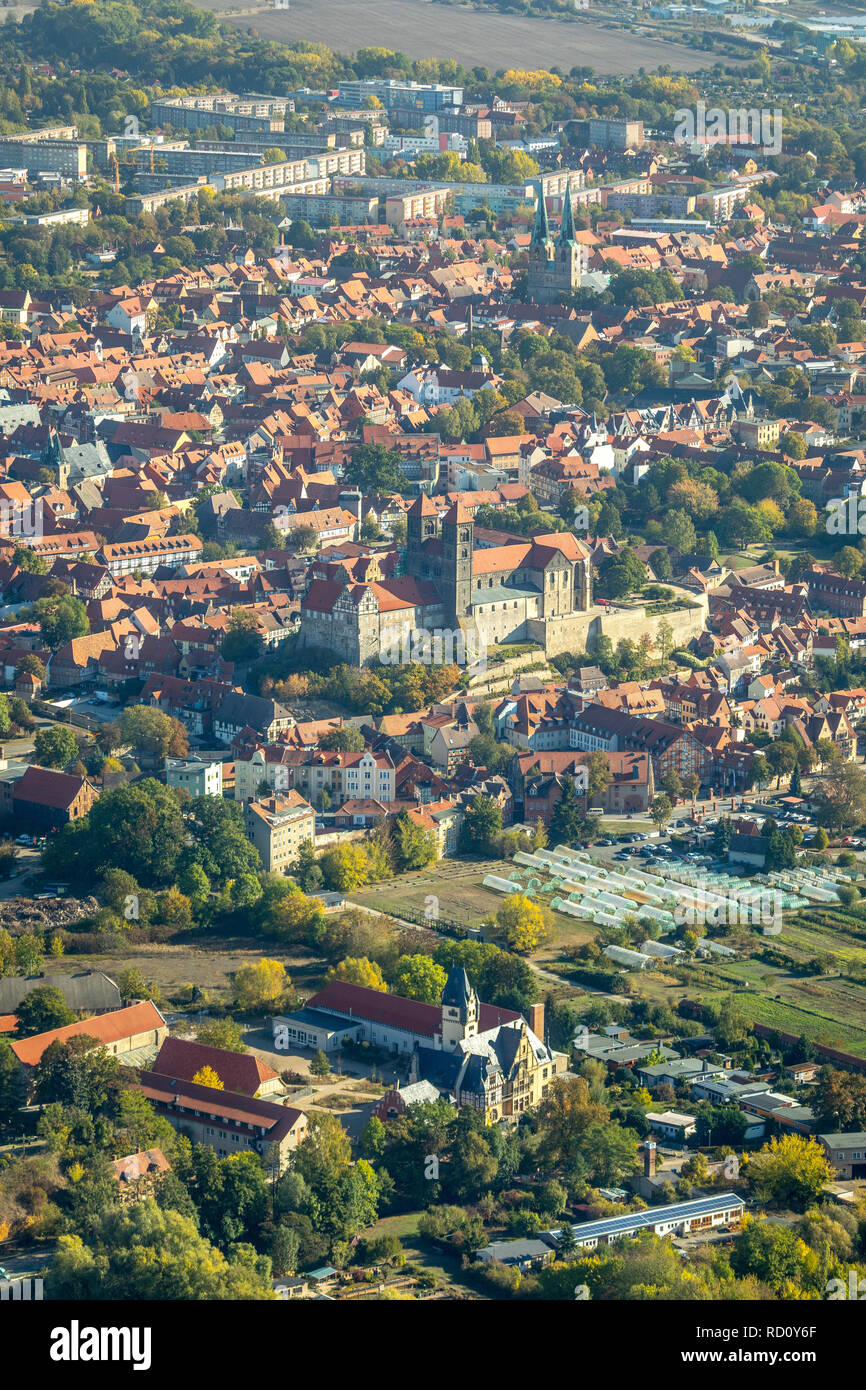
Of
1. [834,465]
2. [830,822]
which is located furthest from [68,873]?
[834,465]

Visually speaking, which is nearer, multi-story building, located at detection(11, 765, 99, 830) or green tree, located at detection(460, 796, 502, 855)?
multi-story building, located at detection(11, 765, 99, 830)

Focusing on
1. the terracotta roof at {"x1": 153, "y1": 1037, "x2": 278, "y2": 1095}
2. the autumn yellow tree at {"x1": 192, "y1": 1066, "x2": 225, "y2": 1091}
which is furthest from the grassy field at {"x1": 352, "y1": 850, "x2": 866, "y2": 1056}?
the autumn yellow tree at {"x1": 192, "y1": 1066, "x2": 225, "y2": 1091}

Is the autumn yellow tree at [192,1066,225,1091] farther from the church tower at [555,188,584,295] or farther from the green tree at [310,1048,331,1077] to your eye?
the church tower at [555,188,584,295]

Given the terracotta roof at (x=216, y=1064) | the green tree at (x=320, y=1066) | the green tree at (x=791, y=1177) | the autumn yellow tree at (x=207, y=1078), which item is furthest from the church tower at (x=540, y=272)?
the green tree at (x=791, y=1177)

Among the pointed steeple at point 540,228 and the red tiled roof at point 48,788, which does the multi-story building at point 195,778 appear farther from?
the pointed steeple at point 540,228

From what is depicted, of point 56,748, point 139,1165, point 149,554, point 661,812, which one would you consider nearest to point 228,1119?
point 139,1165

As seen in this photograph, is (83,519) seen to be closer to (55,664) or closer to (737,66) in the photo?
(55,664)
